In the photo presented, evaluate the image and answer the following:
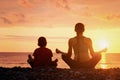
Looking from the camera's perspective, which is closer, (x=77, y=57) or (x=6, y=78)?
(x=6, y=78)

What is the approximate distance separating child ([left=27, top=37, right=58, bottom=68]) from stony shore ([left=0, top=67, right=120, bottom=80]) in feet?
7.99

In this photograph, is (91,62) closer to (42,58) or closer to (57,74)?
(42,58)

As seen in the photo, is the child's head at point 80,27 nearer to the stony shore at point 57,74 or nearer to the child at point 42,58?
the child at point 42,58

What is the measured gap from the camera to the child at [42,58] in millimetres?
24594

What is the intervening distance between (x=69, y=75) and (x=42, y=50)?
474 centimetres

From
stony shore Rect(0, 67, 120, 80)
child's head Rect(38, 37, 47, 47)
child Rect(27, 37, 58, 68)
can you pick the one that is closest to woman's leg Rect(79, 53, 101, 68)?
stony shore Rect(0, 67, 120, 80)

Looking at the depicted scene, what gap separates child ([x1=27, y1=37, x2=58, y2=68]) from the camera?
2459cm

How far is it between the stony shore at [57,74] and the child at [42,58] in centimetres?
244

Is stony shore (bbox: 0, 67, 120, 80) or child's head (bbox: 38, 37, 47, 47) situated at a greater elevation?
child's head (bbox: 38, 37, 47, 47)

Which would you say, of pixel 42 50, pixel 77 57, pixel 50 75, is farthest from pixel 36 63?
pixel 50 75

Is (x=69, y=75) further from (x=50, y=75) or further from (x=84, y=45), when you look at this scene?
(x=84, y=45)

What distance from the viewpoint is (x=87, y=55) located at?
24.2m

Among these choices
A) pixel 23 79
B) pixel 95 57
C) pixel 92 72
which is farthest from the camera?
pixel 95 57

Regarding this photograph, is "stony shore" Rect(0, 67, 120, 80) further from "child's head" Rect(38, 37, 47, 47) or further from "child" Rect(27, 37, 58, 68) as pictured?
"child's head" Rect(38, 37, 47, 47)
